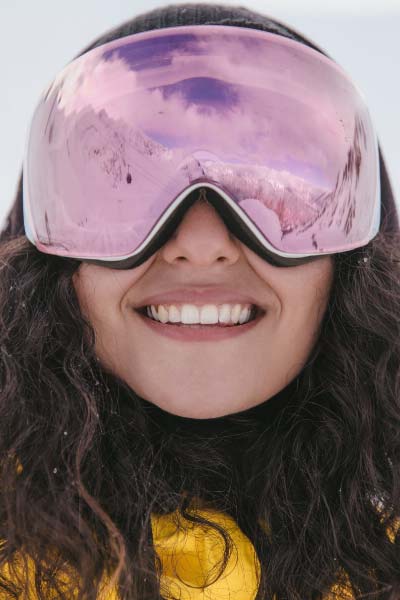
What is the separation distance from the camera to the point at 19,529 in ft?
4.33

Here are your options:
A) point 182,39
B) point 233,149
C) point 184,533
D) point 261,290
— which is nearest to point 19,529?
point 184,533

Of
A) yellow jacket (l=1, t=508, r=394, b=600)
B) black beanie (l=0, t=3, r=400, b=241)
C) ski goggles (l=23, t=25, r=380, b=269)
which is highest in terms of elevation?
black beanie (l=0, t=3, r=400, b=241)

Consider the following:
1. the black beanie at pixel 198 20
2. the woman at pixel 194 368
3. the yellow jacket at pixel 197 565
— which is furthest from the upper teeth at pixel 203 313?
the black beanie at pixel 198 20

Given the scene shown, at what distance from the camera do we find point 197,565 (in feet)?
4.60

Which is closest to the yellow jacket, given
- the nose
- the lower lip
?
the lower lip

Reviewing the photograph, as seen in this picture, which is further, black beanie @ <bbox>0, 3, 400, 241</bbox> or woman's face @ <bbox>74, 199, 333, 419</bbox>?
black beanie @ <bbox>0, 3, 400, 241</bbox>

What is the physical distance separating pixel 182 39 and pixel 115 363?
1.97 feet

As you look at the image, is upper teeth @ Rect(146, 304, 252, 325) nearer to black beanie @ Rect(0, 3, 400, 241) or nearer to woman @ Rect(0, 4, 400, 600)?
woman @ Rect(0, 4, 400, 600)

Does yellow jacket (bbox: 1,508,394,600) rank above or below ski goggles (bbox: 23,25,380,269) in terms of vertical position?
below

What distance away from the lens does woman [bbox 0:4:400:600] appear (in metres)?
1.31

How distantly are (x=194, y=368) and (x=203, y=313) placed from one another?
0.10 metres

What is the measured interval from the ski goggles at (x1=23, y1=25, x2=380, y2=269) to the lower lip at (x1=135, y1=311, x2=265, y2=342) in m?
0.14

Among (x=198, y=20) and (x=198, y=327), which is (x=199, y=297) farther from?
(x=198, y=20)

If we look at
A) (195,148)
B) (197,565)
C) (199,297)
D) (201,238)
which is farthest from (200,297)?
(197,565)
